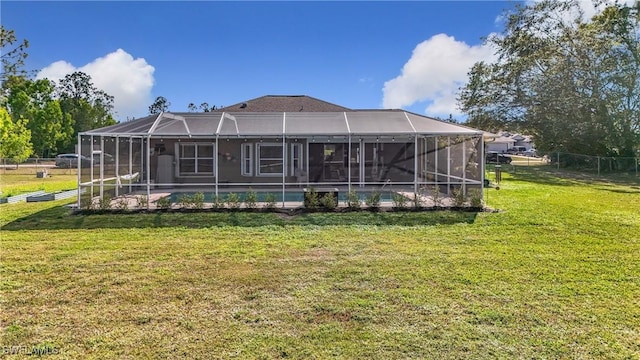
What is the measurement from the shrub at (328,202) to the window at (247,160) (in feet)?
19.6

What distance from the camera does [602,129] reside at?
24312 mm

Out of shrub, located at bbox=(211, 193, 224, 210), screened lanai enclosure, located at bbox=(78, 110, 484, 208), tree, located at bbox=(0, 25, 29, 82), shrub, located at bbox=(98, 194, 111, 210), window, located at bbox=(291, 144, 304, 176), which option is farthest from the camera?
tree, located at bbox=(0, 25, 29, 82)

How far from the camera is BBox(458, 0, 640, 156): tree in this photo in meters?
23.6

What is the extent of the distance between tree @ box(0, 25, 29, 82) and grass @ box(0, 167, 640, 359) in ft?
45.2

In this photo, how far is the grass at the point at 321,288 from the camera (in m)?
3.73

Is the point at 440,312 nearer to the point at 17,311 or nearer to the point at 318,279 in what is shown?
the point at 318,279

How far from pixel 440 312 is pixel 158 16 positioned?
1445cm

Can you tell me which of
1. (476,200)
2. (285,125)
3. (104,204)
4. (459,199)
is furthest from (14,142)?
(476,200)

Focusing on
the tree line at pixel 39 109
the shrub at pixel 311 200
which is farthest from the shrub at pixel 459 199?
the tree line at pixel 39 109

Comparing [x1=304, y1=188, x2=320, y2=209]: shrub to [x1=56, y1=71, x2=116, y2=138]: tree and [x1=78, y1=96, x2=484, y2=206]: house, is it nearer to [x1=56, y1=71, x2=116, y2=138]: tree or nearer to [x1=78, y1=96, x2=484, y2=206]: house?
[x1=78, y1=96, x2=484, y2=206]: house

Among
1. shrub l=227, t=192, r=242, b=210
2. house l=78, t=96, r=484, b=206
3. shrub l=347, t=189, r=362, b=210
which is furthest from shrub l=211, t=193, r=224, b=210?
shrub l=347, t=189, r=362, b=210

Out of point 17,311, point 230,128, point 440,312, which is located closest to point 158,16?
point 230,128

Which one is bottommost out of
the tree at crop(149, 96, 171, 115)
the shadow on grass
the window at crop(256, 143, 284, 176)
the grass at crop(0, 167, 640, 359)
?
the grass at crop(0, 167, 640, 359)

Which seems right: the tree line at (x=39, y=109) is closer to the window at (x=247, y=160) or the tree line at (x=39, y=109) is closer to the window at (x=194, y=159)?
the window at (x=194, y=159)
